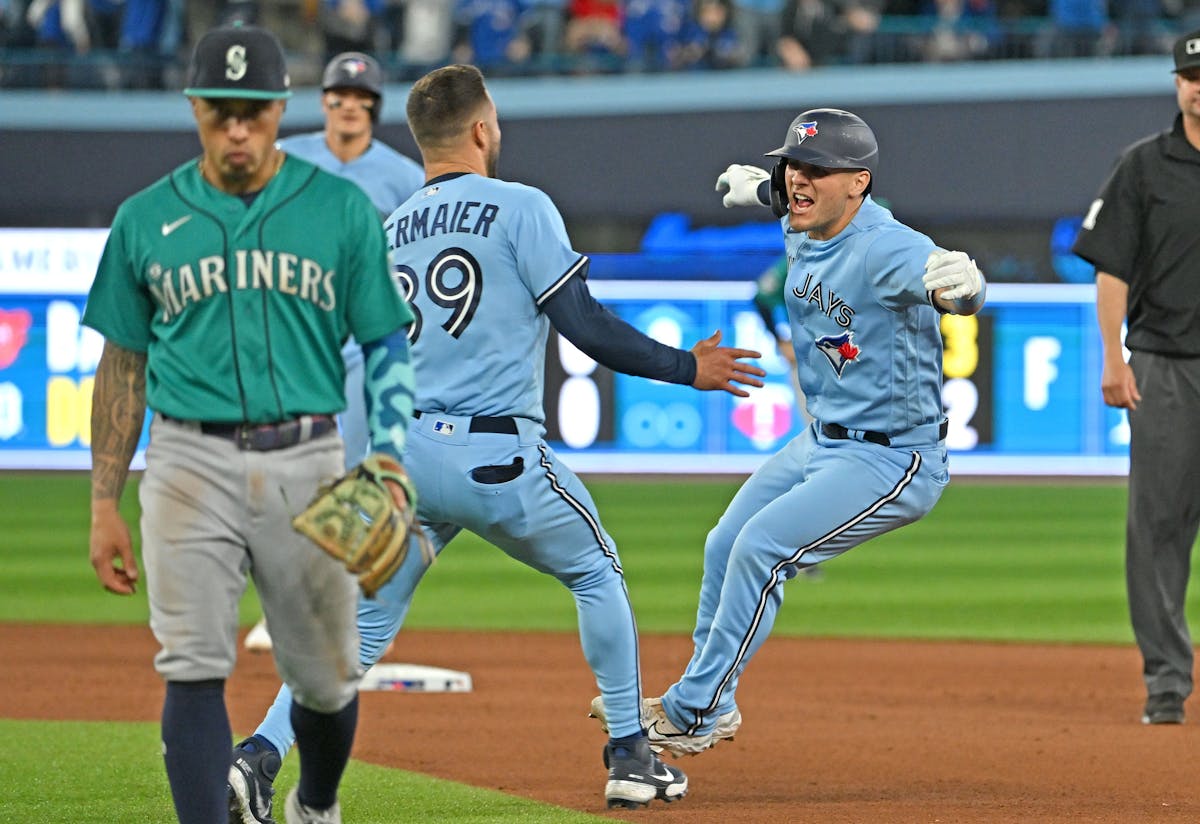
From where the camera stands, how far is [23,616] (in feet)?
34.6

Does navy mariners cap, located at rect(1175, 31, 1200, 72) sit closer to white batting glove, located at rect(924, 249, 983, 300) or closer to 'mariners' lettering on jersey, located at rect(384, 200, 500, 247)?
white batting glove, located at rect(924, 249, 983, 300)

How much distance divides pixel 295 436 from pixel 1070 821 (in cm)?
244

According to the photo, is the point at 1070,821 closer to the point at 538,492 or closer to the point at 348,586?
the point at 538,492

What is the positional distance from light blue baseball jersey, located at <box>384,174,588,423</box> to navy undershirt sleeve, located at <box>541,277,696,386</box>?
48 millimetres

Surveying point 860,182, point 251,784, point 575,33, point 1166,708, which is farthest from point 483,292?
point 575,33

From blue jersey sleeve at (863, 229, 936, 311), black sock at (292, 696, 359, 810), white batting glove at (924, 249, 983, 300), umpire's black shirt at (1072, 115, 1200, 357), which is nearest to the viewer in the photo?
black sock at (292, 696, 359, 810)

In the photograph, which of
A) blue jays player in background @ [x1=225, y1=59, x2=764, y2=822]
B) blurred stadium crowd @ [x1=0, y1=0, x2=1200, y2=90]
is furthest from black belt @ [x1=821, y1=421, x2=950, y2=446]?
blurred stadium crowd @ [x1=0, y1=0, x2=1200, y2=90]

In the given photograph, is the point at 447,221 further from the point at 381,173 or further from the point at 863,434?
the point at 381,173

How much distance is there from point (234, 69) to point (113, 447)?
2.87 feet

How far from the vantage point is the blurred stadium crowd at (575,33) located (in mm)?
20469

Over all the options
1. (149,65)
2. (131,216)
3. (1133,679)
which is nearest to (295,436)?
(131,216)

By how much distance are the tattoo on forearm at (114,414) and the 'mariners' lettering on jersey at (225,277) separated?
192 millimetres

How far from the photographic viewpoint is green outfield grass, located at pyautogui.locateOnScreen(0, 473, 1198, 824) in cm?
562

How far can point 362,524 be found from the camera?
3992 mm
